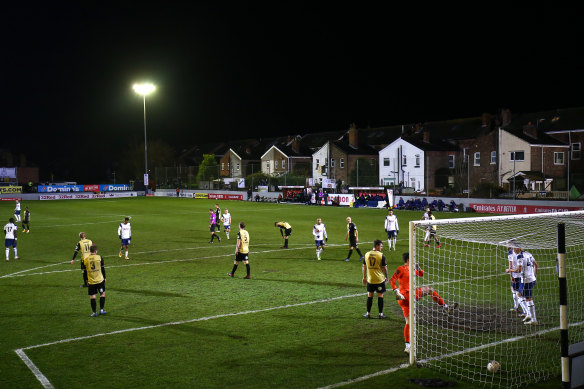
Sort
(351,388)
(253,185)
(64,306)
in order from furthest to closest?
(253,185), (64,306), (351,388)

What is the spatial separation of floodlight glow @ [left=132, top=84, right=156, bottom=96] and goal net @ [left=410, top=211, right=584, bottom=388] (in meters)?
54.2

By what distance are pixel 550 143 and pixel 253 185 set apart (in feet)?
120

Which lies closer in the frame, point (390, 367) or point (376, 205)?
point (390, 367)

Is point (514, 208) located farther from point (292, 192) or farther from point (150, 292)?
point (150, 292)

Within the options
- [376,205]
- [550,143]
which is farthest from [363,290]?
[550,143]

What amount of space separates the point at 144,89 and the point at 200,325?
5843 cm

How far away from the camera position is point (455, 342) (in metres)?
10.5

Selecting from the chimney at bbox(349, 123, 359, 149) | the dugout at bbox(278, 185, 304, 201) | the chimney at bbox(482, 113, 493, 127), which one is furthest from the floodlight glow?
the chimney at bbox(482, 113, 493, 127)

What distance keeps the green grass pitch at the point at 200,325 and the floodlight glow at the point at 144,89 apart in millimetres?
45324

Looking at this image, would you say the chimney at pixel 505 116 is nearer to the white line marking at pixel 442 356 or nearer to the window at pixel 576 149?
the window at pixel 576 149

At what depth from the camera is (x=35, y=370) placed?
8914 millimetres

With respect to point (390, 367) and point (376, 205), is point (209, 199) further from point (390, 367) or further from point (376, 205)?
point (390, 367)

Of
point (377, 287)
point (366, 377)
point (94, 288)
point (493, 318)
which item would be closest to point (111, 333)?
point (94, 288)

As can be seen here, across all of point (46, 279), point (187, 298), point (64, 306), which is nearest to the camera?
point (64, 306)
